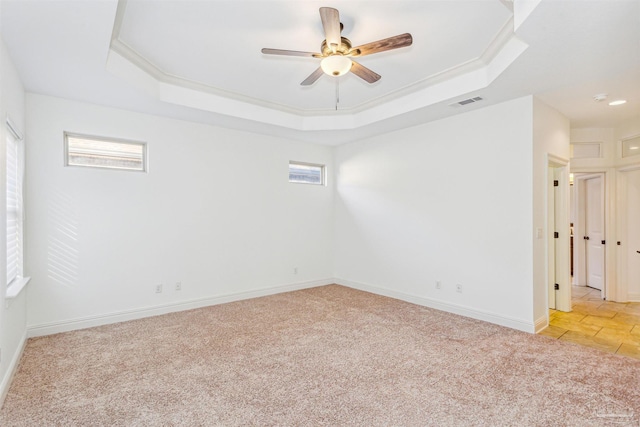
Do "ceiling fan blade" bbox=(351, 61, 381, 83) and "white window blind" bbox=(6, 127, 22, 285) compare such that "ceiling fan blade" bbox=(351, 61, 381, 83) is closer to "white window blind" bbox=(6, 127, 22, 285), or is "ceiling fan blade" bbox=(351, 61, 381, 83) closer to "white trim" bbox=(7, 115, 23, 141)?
"white trim" bbox=(7, 115, 23, 141)

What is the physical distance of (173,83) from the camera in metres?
3.88

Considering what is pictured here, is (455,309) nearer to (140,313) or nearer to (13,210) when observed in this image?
(140,313)

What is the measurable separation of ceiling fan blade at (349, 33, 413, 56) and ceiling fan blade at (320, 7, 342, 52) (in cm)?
18

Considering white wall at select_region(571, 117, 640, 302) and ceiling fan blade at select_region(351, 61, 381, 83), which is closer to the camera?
ceiling fan blade at select_region(351, 61, 381, 83)

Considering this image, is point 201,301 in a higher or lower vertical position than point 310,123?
lower

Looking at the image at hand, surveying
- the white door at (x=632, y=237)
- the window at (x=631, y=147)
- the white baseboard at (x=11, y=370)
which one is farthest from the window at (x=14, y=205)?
the white door at (x=632, y=237)

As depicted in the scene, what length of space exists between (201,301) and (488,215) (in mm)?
4058

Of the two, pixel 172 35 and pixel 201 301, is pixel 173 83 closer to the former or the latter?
pixel 172 35

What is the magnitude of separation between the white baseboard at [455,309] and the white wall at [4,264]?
14.8ft

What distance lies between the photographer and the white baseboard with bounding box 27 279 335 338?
143 inches

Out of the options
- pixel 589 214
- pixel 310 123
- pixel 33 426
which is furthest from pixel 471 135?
pixel 33 426

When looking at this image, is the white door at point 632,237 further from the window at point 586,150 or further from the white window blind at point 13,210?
the white window blind at point 13,210

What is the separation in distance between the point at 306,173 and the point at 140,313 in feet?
11.4

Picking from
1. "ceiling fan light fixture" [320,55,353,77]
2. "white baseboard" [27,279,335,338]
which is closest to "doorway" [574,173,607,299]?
"ceiling fan light fixture" [320,55,353,77]
